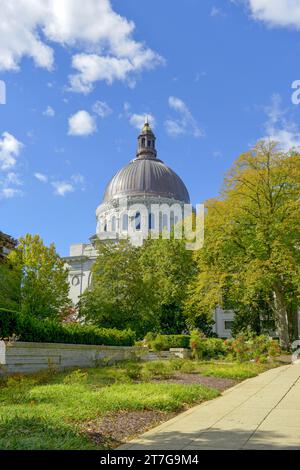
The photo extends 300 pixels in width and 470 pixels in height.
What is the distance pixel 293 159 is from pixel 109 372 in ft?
65.8

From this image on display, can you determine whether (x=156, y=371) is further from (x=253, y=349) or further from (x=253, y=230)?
(x=253, y=230)

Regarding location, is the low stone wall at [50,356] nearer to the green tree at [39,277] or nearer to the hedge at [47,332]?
the hedge at [47,332]

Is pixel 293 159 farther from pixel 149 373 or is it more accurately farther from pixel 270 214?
pixel 149 373

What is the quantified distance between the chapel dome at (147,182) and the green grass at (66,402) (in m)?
74.1

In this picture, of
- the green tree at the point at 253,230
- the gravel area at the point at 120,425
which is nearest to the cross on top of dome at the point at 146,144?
the green tree at the point at 253,230

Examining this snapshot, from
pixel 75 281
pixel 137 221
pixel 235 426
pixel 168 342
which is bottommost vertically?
pixel 235 426

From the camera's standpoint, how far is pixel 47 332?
60.7 ft

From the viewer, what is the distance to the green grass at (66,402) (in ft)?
24.7

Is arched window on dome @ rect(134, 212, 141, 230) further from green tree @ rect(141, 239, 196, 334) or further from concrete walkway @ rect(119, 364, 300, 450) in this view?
concrete walkway @ rect(119, 364, 300, 450)

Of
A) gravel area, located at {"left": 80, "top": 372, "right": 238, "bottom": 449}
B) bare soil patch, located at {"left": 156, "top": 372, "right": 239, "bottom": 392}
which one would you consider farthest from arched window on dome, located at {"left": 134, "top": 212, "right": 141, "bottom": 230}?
gravel area, located at {"left": 80, "top": 372, "right": 238, "bottom": 449}

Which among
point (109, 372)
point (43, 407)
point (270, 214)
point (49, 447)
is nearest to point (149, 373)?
point (109, 372)

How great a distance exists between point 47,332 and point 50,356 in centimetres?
111

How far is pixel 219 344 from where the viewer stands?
29.4 m

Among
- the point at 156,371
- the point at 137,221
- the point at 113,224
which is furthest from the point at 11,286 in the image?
the point at 113,224
